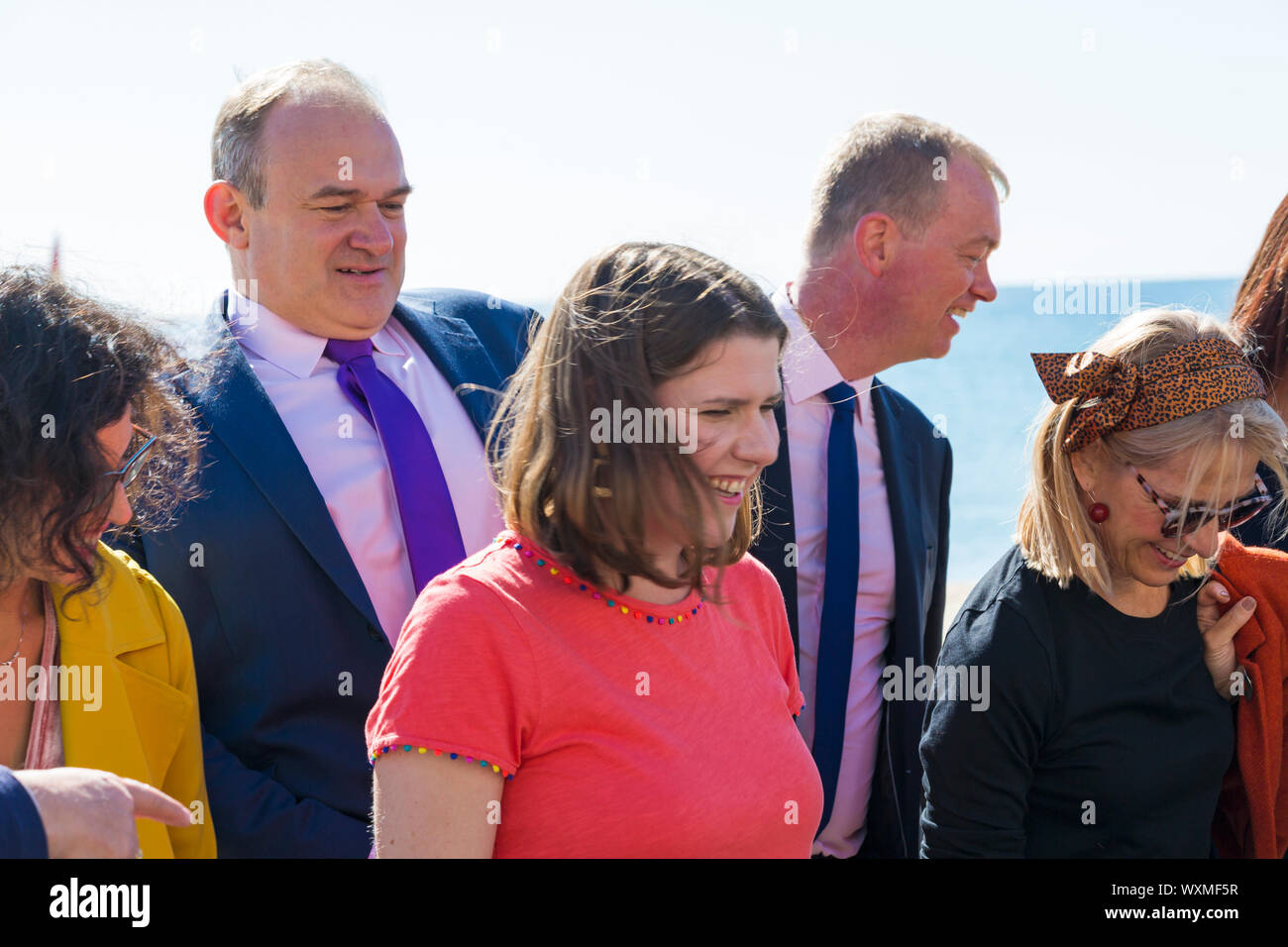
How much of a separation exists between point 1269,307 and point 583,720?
96.6 inches

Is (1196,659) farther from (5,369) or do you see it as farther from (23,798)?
(5,369)

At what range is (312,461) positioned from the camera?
108 inches

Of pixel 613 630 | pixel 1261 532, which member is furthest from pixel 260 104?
pixel 1261 532

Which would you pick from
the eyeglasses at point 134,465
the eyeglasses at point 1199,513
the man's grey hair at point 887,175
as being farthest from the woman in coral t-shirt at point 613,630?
the man's grey hair at point 887,175

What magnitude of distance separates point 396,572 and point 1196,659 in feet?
5.74

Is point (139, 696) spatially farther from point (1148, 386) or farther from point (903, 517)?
point (1148, 386)

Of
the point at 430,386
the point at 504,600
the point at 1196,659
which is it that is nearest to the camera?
the point at 504,600

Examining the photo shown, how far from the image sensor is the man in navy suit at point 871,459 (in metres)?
3.13

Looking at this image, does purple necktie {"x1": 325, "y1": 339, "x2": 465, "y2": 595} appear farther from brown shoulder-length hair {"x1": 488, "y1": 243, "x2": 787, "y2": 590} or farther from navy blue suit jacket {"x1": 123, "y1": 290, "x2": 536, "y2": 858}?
brown shoulder-length hair {"x1": 488, "y1": 243, "x2": 787, "y2": 590}

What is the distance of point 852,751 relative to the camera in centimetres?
318

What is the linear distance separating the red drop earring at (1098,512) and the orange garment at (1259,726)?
0.38 meters

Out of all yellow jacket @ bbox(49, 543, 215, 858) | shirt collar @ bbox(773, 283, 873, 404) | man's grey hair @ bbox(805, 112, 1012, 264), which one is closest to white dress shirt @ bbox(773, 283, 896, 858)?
shirt collar @ bbox(773, 283, 873, 404)

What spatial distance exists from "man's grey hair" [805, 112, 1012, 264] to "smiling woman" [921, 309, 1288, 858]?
3.58ft
